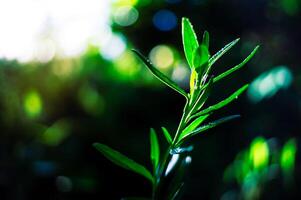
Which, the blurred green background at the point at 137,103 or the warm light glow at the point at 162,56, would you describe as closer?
the blurred green background at the point at 137,103

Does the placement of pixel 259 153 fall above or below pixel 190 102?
below

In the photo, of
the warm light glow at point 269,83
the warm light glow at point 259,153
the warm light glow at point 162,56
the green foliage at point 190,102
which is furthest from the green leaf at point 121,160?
the warm light glow at point 162,56

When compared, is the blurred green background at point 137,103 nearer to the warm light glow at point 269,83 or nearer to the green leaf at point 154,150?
the warm light glow at point 269,83

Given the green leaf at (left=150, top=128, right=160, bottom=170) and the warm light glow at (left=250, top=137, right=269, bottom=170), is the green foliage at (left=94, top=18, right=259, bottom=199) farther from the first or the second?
the warm light glow at (left=250, top=137, right=269, bottom=170)

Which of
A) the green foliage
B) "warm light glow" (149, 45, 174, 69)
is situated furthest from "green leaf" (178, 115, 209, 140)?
"warm light glow" (149, 45, 174, 69)

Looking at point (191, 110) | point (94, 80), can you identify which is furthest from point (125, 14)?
point (191, 110)

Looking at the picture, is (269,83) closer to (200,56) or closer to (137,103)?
(137,103)

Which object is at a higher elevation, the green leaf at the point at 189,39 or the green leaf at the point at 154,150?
the green leaf at the point at 189,39

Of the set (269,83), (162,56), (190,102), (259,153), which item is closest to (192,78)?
(190,102)

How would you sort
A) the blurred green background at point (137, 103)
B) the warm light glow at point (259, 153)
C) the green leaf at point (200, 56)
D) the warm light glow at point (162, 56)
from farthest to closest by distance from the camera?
the warm light glow at point (162, 56) < the blurred green background at point (137, 103) < the warm light glow at point (259, 153) < the green leaf at point (200, 56)

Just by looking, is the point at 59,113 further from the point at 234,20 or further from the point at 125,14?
the point at 234,20
